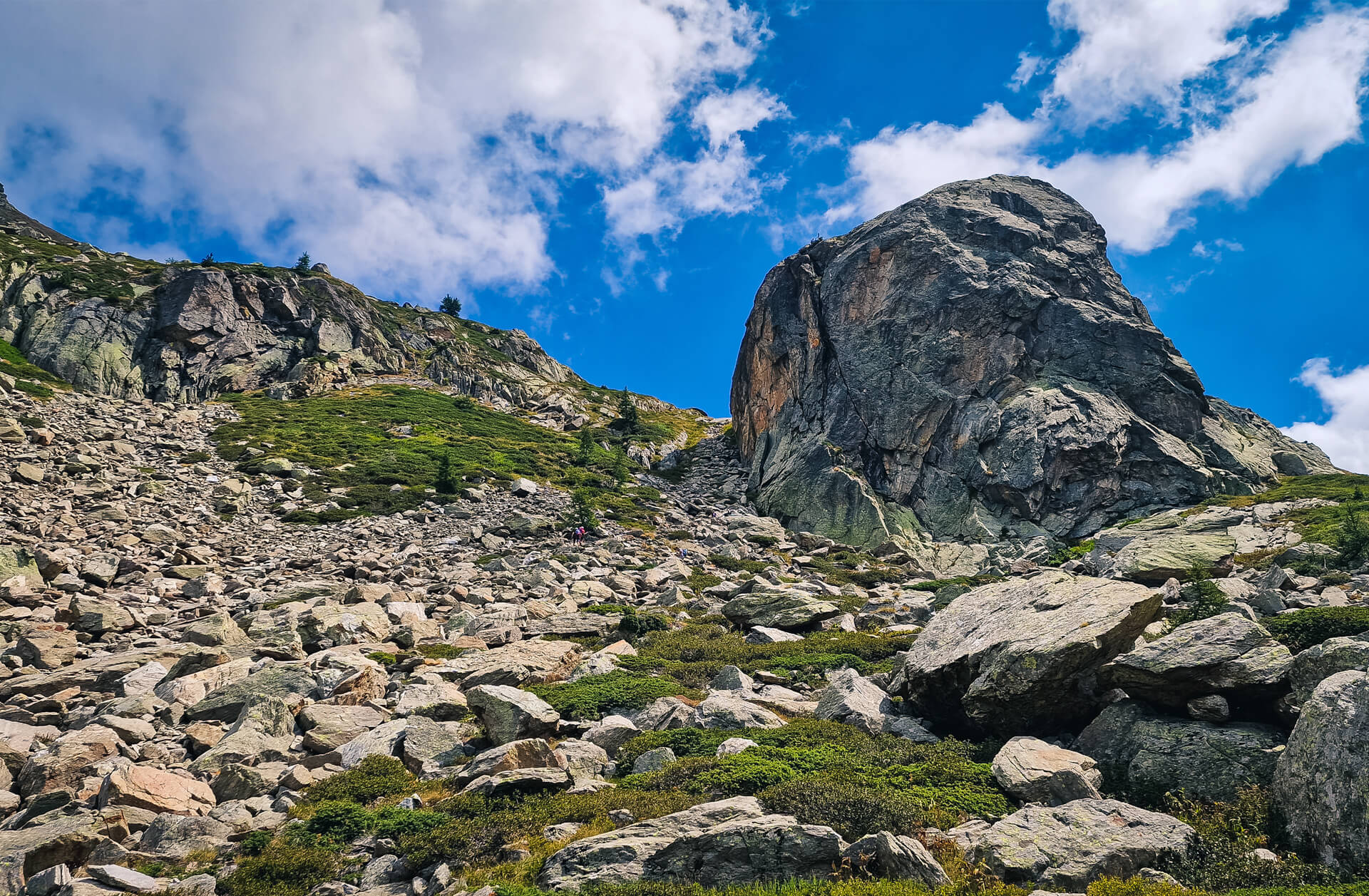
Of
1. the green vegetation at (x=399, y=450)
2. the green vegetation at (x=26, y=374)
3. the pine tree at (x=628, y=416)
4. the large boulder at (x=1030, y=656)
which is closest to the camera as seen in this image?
the large boulder at (x=1030, y=656)

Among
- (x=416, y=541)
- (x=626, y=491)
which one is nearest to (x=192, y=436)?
(x=416, y=541)

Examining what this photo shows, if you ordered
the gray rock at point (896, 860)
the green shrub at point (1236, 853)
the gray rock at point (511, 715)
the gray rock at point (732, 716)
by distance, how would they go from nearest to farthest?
1. the green shrub at point (1236, 853)
2. the gray rock at point (896, 860)
3. the gray rock at point (511, 715)
4. the gray rock at point (732, 716)

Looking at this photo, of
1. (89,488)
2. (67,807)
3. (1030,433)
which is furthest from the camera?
(1030,433)

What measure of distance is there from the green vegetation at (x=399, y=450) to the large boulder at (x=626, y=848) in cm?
3616

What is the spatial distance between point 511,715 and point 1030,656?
10486mm

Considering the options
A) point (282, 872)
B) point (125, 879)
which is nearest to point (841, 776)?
point (282, 872)

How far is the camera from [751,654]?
2072 centimetres

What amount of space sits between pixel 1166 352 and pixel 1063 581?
6535cm

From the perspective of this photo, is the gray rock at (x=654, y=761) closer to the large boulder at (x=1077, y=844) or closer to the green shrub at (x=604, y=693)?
the green shrub at (x=604, y=693)

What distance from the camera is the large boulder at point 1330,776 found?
7996 mm

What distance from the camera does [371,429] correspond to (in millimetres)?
67875

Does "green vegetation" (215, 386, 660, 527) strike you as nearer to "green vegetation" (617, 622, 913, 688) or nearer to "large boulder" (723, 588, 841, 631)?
"large boulder" (723, 588, 841, 631)

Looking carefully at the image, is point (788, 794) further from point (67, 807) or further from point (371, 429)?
point (371, 429)

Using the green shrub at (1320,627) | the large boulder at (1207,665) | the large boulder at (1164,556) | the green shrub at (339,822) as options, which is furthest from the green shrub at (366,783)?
the large boulder at (1164,556)
